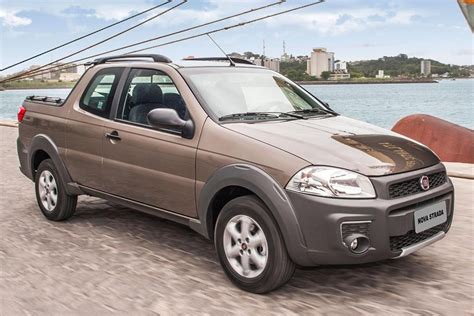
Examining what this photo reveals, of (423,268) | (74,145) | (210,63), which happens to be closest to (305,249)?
(423,268)

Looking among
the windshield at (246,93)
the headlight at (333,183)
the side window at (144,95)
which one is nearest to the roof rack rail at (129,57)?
the side window at (144,95)

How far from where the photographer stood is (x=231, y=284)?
161 inches

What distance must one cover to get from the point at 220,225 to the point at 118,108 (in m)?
1.76

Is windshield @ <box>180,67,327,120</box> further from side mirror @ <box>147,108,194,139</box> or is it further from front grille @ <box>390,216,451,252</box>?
front grille @ <box>390,216,451,252</box>

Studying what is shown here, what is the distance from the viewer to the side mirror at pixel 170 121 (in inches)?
169

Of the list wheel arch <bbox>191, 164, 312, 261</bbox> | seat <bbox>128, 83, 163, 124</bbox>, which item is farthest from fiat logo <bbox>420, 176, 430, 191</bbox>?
seat <bbox>128, 83, 163, 124</bbox>

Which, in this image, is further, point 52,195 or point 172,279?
point 52,195

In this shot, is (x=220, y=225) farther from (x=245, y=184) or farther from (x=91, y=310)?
(x=91, y=310)

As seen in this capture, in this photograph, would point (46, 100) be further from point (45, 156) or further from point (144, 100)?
point (144, 100)

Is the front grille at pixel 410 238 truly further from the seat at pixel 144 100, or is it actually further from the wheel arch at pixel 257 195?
the seat at pixel 144 100

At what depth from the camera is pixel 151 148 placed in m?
4.62

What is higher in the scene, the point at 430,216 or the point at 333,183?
the point at 333,183

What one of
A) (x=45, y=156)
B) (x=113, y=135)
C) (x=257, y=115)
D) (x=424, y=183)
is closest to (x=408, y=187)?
(x=424, y=183)

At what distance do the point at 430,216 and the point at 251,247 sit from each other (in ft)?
4.06
